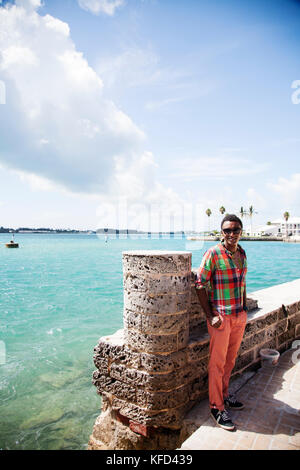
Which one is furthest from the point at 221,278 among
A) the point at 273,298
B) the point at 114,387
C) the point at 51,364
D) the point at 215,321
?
the point at 51,364

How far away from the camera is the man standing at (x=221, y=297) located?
2689mm

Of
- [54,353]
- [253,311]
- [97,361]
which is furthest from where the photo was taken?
[54,353]

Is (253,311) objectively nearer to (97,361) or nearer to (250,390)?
(250,390)

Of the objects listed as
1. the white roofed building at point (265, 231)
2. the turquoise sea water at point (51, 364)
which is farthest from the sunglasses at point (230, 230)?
the white roofed building at point (265, 231)

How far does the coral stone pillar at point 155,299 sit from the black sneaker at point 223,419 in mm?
691

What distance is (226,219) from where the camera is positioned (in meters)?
2.80

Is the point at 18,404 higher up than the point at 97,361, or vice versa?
the point at 97,361

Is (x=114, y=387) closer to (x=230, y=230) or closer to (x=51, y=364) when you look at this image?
(x=230, y=230)

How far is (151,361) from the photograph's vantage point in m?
2.81

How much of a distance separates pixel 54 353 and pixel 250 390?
6.87 meters

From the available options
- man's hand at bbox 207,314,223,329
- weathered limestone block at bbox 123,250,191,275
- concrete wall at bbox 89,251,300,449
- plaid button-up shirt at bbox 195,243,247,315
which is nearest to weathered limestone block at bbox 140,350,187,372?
concrete wall at bbox 89,251,300,449

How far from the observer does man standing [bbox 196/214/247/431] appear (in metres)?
2.69

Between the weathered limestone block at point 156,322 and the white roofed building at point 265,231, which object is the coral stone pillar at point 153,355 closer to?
the weathered limestone block at point 156,322

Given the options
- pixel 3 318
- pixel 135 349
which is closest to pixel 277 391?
pixel 135 349
